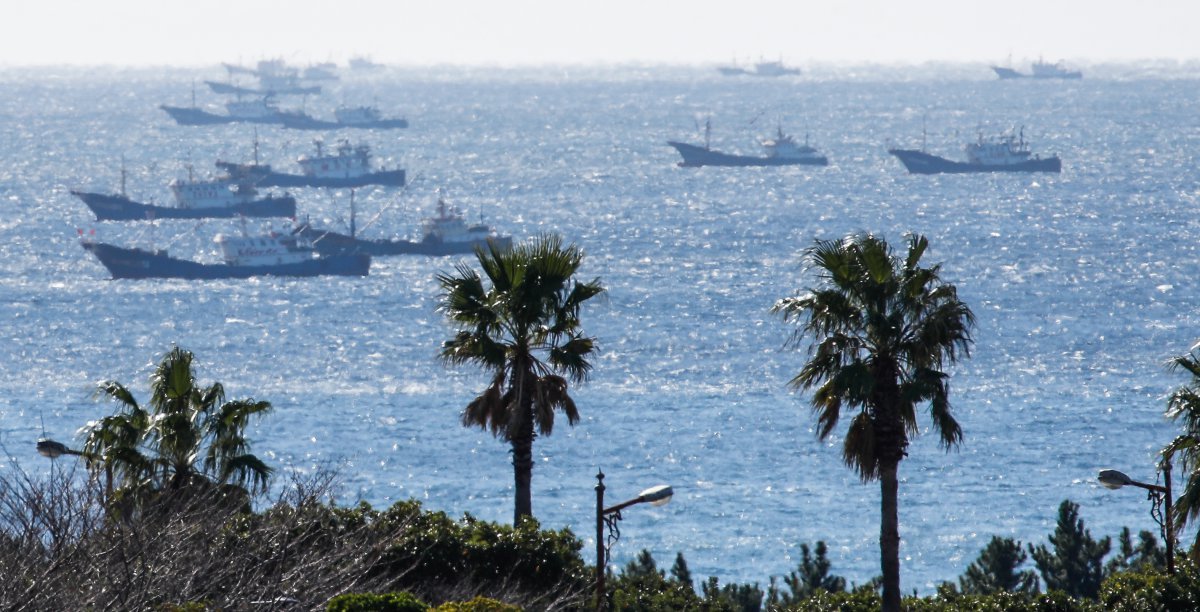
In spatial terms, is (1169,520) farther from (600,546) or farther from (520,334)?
(520,334)

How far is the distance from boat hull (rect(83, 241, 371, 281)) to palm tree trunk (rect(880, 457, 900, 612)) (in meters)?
→ 97.7

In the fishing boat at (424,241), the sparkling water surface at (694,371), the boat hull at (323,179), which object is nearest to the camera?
the sparkling water surface at (694,371)

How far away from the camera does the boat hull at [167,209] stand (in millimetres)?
161250

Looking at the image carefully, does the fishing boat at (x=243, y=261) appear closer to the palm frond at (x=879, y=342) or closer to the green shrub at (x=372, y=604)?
the palm frond at (x=879, y=342)

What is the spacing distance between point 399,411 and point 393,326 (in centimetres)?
2299

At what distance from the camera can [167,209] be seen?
166 m

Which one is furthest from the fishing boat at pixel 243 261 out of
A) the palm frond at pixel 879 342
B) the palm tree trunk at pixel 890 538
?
the palm tree trunk at pixel 890 538

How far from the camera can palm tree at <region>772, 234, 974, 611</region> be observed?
27766 mm

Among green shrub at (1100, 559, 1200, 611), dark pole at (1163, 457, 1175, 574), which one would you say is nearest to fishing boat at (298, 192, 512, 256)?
green shrub at (1100, 559, 1200, 611)

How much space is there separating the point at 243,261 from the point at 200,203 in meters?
43.0

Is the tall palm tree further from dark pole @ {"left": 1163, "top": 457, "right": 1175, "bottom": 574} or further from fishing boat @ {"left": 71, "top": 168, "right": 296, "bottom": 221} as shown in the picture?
fishing boat @ {"left": 71, "top": 168, "right": 296, "bottom": 221}

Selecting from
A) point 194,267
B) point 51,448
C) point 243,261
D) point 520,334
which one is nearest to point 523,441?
point 520,334

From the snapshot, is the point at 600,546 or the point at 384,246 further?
the point at 384,246

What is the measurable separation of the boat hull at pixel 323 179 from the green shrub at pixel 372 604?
169m
